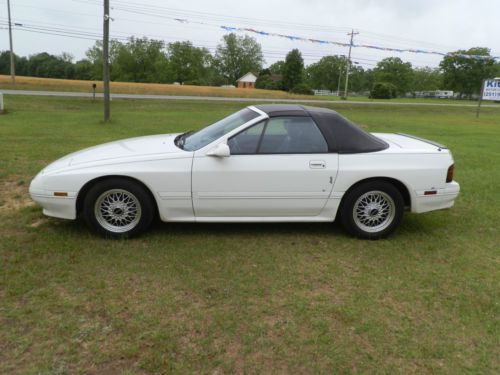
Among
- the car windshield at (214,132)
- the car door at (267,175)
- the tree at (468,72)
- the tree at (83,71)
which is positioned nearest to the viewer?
the car door at (267,175)

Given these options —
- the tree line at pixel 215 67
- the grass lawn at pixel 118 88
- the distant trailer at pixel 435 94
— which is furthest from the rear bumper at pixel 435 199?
the distant trailer at pixel 435 94

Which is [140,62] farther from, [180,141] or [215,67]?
[180,141]

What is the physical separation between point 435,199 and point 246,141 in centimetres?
214

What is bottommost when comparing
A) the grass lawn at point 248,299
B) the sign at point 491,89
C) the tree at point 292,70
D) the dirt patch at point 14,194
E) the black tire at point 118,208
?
the grass lawn at point 248,299

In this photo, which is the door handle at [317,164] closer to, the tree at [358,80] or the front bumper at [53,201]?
the front bumper at [53,201]

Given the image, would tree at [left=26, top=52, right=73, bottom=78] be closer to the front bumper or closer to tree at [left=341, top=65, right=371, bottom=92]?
tree at [left=341, top=65, right=371, bottom=92]

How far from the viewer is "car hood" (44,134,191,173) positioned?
4.18 metres

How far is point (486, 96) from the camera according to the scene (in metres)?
Result: 27.4

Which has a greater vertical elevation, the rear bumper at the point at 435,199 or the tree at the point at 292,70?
the tree at the point at 292,70

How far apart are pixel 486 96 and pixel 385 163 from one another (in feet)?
90.4

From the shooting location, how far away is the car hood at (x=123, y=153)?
4176 millimetres

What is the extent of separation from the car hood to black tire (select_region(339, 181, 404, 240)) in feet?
5.90

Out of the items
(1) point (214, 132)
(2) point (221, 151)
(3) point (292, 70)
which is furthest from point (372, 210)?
(3) point (292, 70)

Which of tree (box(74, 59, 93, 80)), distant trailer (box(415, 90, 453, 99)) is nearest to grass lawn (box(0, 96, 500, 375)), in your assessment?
tree (box(74, 59, 93, 80))
